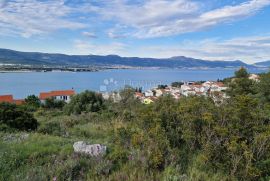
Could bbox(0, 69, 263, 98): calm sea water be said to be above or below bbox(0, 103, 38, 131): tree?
below

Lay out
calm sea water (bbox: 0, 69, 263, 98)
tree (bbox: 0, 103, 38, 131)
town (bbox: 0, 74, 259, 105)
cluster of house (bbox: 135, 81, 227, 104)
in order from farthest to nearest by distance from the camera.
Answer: calm sea water (bbox: 0, 69, 263, 98), tree (bbox: 0, 103, 38, 131), cluster of house (bbox: 135, 81, 227, 104), town (bbox: 0, 74, 259, 105)

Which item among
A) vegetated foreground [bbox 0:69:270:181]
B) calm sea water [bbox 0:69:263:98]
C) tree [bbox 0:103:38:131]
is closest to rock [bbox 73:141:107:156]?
vegetated foreground [bbox 0:69:270:181]

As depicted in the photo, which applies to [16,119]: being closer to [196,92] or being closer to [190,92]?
[190,92]

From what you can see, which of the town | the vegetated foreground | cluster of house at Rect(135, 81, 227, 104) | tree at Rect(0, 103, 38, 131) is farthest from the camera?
tree at Rect(0, 103, 38, 131)

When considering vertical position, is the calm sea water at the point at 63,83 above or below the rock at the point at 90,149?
below

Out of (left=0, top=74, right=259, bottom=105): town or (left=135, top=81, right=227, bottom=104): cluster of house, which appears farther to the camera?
(left=135, top=81, right=227, bottom=104): cluster of house

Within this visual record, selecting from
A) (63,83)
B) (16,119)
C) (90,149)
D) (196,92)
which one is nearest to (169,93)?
(196,92)

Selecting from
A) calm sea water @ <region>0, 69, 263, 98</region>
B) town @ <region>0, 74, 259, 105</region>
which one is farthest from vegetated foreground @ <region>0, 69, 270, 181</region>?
calm sea water @ <region>0, 69, 263, 98</region>

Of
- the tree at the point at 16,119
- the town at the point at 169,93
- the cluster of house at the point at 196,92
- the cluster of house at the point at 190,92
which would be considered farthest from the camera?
the tree at the point at 16,119

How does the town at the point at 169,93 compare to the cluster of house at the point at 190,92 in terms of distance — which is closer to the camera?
the town at the point at 169,93

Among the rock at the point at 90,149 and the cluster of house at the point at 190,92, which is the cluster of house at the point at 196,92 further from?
the rock at the point at 90,149

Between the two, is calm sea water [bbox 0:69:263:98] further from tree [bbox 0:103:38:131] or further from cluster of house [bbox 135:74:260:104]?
tree [bbox 0:103:38:131]

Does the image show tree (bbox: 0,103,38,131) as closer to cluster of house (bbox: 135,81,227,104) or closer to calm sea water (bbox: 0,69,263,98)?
cluster of house (bbox: 135,81,227,104)

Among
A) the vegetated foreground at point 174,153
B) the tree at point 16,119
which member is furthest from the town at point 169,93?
the tree at point 16,119
